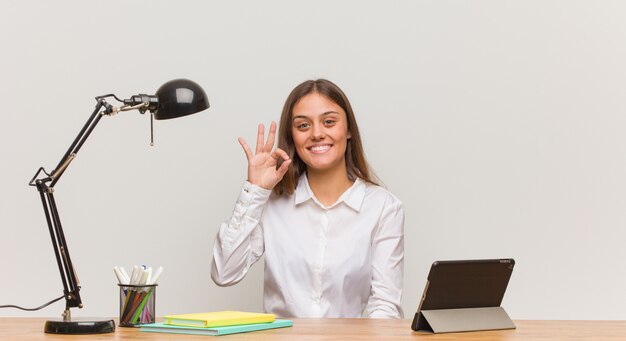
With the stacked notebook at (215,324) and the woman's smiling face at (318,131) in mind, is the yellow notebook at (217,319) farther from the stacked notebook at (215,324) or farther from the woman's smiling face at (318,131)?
the woman's smiling face at (318,131)

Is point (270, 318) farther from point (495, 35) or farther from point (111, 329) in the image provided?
point (495, 35)

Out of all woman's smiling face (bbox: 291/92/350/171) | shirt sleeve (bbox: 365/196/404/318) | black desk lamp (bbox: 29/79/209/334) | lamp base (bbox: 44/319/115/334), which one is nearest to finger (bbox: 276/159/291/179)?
woman's smiling face (bbox: 291/92/350/171)

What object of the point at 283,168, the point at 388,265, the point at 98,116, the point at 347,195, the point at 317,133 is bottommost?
the point at 388,265

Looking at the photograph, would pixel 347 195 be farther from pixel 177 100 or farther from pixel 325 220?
pixel 177 100

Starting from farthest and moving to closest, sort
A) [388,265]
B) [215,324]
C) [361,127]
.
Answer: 1. [361,127]
2. [388,265]
3. [215,324]

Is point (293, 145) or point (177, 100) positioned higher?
point (177, 100)

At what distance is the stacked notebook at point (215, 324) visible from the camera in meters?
1.86

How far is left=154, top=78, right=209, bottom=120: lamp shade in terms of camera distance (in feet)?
6.95

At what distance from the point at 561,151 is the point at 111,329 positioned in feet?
7.00

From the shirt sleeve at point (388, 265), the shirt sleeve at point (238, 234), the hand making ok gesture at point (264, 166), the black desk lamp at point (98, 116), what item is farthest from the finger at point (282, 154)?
the black desk lamp at point (98, 116)

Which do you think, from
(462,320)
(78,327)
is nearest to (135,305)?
(78,327)

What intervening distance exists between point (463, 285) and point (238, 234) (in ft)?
3.49

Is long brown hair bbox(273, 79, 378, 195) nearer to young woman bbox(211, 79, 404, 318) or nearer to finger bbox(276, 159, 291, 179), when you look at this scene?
young woman bbox(211, 79, 404, 318)

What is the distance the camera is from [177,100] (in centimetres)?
212
